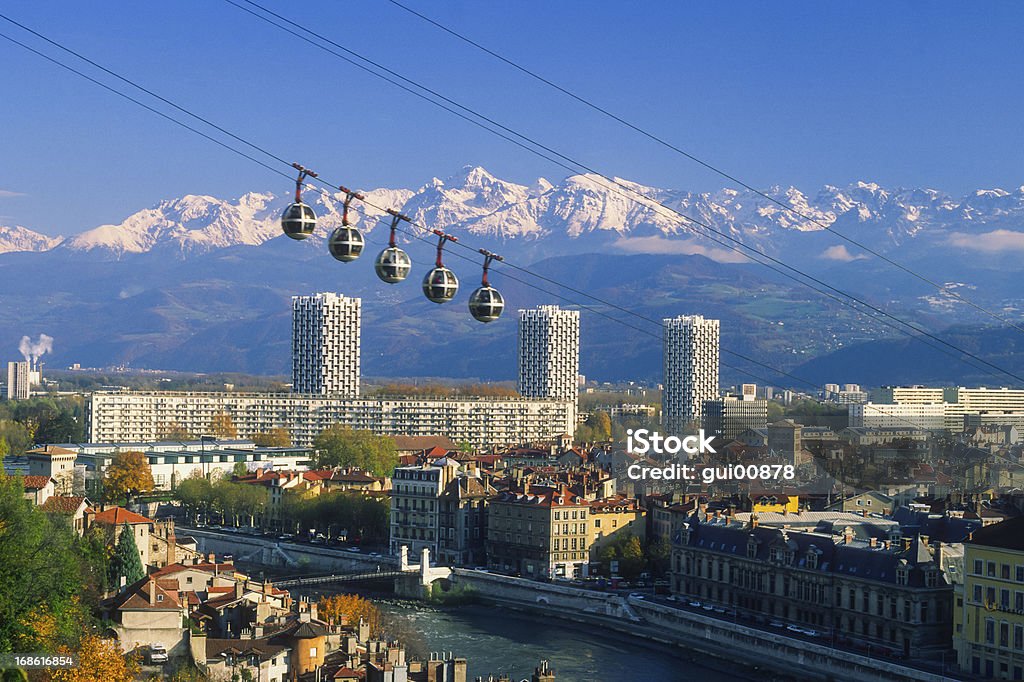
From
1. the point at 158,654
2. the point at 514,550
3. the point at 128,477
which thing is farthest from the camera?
the point at 128,477

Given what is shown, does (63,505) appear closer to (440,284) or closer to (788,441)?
(440,284)

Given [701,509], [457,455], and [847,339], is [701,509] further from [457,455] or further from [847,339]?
[847,339]

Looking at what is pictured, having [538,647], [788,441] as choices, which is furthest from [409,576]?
[788,441]

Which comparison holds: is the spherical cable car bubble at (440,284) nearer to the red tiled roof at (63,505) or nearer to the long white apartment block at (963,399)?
the red tiled roof at (63,505)

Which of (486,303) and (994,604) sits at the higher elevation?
(486,303)

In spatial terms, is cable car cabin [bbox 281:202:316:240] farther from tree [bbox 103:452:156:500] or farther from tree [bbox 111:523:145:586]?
tree [bbox 103:452:156:500]

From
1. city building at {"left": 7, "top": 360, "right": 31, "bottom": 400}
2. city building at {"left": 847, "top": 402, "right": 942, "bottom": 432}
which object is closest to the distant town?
city building at {"left": 847, "top": 402, "right": 942, "bottom": 432}

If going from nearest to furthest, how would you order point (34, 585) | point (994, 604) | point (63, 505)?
point (34, 585) < point (994, 604) < point (63, 505)

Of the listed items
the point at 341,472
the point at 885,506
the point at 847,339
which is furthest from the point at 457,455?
the point at 847,339
